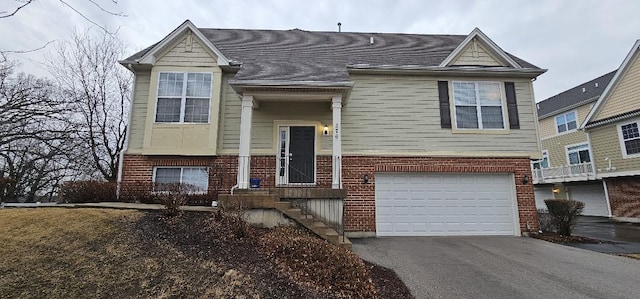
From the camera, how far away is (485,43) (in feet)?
34.8

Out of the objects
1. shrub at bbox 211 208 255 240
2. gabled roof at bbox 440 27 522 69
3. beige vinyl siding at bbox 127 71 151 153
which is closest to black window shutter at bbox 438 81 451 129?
gabled roof at bbox 440 27 522 69

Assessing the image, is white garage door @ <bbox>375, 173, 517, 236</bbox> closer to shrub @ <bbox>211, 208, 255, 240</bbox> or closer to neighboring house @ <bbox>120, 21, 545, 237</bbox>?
neighboring house @ <bbox>120, 21, 545, 237</bbox>

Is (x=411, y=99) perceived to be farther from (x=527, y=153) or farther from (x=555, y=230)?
(x=555, y=230)

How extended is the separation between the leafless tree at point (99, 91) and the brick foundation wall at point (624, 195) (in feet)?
86.0

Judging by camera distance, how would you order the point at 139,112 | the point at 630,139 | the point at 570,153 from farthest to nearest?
1. the point at 570,153
2. the point at 630,139
3. the point at 139,112

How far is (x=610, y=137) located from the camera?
1605 centimetres

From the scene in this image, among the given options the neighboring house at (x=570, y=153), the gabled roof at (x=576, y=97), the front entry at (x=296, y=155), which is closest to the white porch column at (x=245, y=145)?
the front entry at (x=296, y=155)

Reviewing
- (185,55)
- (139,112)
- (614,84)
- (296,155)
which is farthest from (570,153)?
(139,112)

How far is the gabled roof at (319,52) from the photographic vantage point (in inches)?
366

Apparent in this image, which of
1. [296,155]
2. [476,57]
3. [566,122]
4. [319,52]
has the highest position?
[319,52]

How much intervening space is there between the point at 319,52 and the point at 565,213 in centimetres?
1033

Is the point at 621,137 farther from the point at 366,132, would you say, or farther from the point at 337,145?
the point at 337,145

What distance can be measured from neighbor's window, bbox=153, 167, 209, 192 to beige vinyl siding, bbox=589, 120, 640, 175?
805 inches

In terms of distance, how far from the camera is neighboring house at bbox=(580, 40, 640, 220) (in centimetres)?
1488
